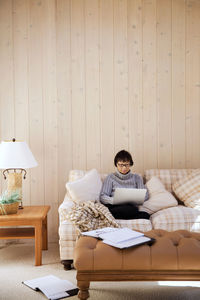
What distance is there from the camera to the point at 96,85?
4.09 m

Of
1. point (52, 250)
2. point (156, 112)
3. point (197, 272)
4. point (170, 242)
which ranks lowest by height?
point (52, 250)

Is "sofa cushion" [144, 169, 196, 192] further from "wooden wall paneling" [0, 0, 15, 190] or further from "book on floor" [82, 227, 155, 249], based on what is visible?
"wooden wall paneling" [0, 0, 15, 190]

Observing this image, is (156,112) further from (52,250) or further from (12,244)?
(12,244)

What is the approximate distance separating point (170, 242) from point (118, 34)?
261cm

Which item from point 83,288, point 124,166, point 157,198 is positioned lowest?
point 83,288

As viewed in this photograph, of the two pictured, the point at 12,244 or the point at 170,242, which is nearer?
the point at 170,242

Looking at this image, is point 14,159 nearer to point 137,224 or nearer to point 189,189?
point 137,224

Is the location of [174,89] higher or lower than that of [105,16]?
lower

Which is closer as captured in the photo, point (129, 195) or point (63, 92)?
point (129, 195)

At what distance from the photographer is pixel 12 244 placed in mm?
3939

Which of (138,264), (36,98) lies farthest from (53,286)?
(36,98)

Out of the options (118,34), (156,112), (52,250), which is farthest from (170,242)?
(118,34)

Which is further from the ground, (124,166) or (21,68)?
(21,68)

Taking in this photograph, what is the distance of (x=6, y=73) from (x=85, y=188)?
1632 mm
